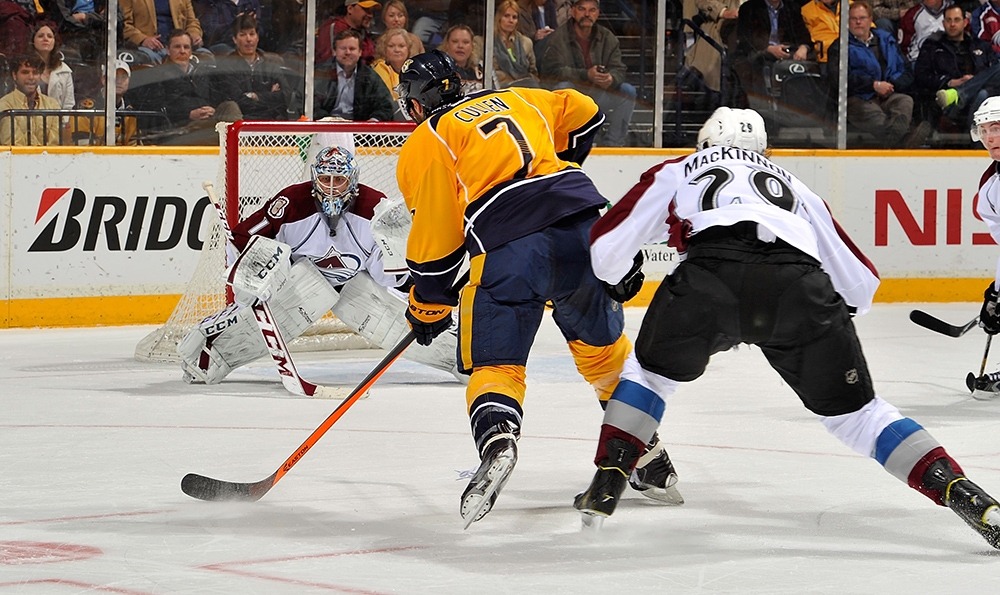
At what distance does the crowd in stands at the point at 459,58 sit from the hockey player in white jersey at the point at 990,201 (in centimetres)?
273

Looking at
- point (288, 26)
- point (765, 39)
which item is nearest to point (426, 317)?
point (288, 26)

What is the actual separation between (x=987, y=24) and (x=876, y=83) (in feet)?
2.99

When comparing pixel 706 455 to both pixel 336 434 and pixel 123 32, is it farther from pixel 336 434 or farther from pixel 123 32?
pixel 123 32

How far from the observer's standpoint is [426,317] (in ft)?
10.9

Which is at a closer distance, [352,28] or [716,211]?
[716,211]

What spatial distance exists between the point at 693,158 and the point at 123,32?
4.90 meters

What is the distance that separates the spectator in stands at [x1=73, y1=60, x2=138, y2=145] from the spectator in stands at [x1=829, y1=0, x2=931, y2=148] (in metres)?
4.18

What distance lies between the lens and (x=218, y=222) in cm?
591

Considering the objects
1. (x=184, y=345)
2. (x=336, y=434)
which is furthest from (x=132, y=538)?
(x=184, y=345)

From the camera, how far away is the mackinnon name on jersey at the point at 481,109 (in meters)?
3.24

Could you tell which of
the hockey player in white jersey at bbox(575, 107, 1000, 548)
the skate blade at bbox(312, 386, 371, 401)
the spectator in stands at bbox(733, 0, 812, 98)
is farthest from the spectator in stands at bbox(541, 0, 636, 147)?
the hockey player in white jersey at bbox(575, 107, 1000, 548)

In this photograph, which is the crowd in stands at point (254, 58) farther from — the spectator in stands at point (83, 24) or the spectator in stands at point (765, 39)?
the spectator in stands at point (765, 39)

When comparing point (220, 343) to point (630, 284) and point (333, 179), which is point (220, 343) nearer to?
point (333, 179)

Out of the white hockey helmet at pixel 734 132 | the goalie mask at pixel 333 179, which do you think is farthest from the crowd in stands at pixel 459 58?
the white hockey helmet at pixel 734 132
